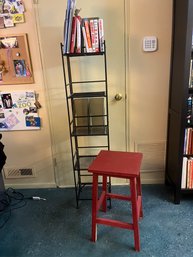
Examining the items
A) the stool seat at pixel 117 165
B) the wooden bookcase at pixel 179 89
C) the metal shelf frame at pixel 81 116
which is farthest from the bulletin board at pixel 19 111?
the wooden bookcase at pixel 179 89

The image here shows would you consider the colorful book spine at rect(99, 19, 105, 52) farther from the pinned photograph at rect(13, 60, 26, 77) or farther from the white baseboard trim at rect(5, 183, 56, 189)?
the white baseboard trim at rect(5, 183, 56, 189)

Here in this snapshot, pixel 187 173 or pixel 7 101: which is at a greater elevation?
pixel 7 101

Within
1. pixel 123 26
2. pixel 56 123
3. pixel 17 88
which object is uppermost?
pixel 123 26

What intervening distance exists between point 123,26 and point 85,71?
52 cm

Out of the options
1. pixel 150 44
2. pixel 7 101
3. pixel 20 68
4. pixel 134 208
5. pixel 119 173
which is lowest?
pixel 134 208

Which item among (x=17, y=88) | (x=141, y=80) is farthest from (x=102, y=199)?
(x=17, y=88)

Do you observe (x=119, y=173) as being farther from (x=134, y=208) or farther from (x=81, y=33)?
(x=81, y=33)

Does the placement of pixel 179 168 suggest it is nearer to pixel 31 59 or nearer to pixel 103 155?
pixel 103 155

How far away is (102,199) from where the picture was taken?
1799 mm

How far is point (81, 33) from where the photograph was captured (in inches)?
62.6

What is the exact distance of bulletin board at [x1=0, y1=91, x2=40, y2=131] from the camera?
2062 mm

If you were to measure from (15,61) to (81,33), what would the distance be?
749 mm

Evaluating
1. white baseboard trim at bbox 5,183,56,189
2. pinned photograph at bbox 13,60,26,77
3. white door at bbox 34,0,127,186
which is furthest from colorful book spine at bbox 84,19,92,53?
white baseboard trim at bbox 5,183,56,189

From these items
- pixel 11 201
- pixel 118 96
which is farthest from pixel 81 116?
pixel 11 201
